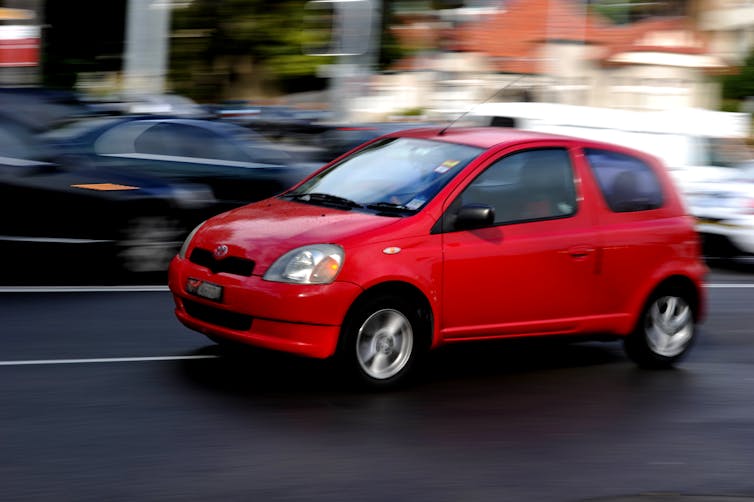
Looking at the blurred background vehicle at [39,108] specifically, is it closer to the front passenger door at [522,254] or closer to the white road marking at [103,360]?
the white road marking at [103,360]

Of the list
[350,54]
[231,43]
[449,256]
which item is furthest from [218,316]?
[231,43]

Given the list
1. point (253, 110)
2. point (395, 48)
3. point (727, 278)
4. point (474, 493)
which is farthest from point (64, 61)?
point (474, 493)

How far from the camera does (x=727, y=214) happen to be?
52.2ft

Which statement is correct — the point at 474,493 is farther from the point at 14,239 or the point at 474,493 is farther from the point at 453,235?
the point at 14,239

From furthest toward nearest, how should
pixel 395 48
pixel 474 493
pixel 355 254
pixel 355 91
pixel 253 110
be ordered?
pixel 395 48 → pixel 355 91 → pixel 253 110 → pixel 355 254 → pixel 474 493

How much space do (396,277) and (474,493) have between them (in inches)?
75.1

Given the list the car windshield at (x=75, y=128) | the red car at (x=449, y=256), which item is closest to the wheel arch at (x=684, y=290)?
the red car at (x=449, y=256)

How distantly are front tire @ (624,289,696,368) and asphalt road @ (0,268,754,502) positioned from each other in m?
0.13

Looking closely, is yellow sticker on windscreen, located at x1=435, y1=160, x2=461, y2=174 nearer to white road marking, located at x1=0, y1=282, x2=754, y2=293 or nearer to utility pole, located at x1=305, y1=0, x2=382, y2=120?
white road marking, located at x1=0, y1=282, x2=754, y2=293

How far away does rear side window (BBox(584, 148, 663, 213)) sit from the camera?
8570 millimetres

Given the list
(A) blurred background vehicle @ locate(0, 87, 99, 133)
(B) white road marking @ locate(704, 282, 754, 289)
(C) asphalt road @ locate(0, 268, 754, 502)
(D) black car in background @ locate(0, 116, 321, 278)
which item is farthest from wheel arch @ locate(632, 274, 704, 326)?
(A) blurred background vehicle @ locate(0, 87, 99, 133)

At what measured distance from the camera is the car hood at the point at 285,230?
24.1 ft

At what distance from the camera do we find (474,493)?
5770 mm

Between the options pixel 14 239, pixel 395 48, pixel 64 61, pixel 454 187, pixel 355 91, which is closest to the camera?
pixel 454 187
